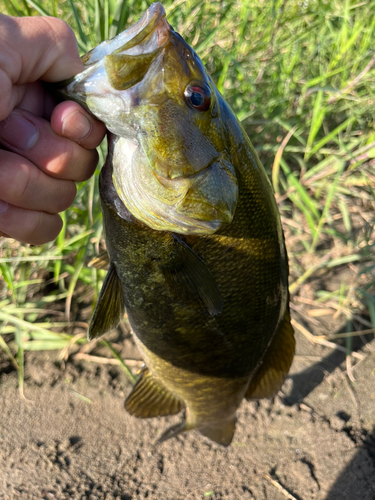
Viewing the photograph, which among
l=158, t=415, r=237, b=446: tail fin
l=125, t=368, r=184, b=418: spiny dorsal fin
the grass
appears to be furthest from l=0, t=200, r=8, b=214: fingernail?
l=158, t=415, r=237, b=446: tail fin

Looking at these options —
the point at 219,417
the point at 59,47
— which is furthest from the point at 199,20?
the point at 219,417

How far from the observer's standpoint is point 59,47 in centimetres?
100

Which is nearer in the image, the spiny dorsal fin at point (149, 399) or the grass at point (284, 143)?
the spiny dorsal fin at point (149, 399)

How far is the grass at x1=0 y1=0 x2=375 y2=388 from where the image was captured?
2197 mm

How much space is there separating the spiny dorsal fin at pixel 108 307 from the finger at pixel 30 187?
0.82 feet

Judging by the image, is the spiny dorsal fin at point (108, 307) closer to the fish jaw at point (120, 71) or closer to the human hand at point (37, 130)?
the human hand at point (37, 130)

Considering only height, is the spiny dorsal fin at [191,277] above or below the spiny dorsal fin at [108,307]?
above

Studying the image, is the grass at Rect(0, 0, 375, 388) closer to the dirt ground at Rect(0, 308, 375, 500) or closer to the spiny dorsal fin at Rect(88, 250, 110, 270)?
the dirt ground at Rect(0, 308, 375, 500)

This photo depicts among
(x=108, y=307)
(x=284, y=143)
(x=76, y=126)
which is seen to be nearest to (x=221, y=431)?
(x=108, y=307)

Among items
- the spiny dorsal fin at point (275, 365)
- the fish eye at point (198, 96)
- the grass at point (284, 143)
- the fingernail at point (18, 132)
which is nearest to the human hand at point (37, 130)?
the fingernail at point (18, 132)

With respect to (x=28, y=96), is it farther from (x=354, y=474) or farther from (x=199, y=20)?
(x=354, y=474)

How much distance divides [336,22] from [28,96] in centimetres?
240

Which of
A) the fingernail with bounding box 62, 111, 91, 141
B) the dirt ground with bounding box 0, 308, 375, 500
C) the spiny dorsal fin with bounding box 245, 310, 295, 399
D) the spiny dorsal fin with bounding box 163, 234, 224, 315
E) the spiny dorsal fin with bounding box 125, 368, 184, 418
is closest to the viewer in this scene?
the fingernail with bounding box 62, 111, 91, 141

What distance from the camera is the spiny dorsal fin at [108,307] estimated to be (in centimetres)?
123
